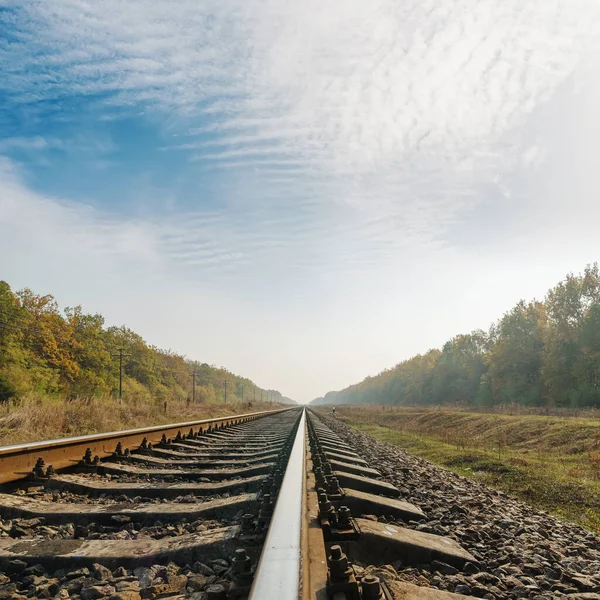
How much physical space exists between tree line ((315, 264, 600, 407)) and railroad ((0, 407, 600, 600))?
41.9 metres

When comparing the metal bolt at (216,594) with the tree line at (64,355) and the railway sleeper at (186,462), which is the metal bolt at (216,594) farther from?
the tree line at (64,355)

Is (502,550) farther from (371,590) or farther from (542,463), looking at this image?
(542,463)

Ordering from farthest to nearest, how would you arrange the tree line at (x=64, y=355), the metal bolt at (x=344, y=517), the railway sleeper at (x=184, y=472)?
the tree line at (x=64, y=355) < the railway sleeper at (x=184, y=472) < the metal bolt at (x=344, y=517)

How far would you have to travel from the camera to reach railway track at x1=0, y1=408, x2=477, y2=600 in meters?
1.50

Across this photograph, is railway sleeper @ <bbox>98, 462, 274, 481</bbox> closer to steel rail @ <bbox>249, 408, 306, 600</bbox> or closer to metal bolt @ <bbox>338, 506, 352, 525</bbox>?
steel rail @ <bbox>249, 408, 306, 600</bbox>

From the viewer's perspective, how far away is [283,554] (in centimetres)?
157

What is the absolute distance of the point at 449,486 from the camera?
15.9 feet

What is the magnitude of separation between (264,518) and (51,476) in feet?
6.73

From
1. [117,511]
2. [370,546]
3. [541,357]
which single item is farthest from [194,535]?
[541,357]

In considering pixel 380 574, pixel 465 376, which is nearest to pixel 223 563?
pixel 380 574

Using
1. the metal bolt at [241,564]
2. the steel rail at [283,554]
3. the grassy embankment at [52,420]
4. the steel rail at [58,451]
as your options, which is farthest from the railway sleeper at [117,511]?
the grassy embankment at [52,420]

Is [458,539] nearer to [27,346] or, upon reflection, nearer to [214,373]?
[27,346]

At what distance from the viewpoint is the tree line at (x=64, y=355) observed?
Result: 3575cm

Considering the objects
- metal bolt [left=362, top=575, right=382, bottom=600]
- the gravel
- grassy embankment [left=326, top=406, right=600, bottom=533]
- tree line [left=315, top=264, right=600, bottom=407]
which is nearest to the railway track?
metal bolt [left=362, top=575, right=382, bottom=600]
